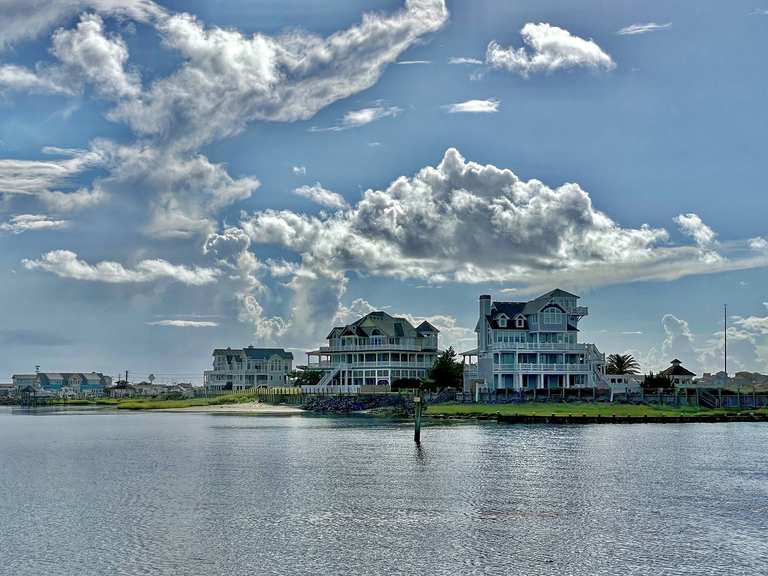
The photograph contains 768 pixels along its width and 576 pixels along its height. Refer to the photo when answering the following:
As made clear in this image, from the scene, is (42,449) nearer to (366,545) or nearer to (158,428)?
(158,428)

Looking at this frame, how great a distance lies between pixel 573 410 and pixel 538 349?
65.7ft

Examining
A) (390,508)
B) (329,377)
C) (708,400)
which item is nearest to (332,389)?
(329,377)

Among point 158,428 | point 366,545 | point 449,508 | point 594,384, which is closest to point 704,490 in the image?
point 449,508

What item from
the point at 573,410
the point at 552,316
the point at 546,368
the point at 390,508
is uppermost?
the point at 552,316

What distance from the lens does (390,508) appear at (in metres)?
41.2

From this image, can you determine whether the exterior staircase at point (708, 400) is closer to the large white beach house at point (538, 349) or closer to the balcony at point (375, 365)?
the large white beach house at point (538, 349)

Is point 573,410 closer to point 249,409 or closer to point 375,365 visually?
point 375,365

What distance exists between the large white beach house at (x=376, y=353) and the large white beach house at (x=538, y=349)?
28.0 metres

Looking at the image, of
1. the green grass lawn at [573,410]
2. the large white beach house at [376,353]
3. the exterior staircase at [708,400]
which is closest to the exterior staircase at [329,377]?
the large white beach house at [376,353]

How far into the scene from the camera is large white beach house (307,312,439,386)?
499ft

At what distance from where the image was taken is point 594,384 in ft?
409

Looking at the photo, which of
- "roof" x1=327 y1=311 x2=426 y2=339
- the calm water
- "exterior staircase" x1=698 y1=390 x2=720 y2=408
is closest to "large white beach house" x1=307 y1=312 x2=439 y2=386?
"roof" x1=327 y1=311 x2=426 y2=339

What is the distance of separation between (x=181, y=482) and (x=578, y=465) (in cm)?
2411

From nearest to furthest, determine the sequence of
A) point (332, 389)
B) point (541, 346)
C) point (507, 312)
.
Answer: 1. point (541, 346)
2. point (507, 312)
3. point (332, 389)
